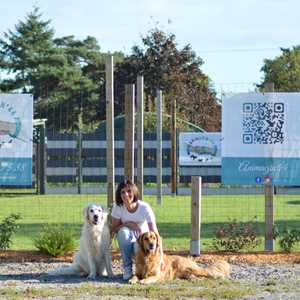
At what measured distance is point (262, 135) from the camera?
13273mm

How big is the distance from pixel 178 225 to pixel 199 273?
806cm

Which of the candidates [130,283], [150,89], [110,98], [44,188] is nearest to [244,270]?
[130,283]

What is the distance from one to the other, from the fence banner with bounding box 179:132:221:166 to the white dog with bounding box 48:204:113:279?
73.3ft

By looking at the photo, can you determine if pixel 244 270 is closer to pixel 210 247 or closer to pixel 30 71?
pixel 210 247

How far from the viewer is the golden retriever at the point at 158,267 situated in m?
10.2

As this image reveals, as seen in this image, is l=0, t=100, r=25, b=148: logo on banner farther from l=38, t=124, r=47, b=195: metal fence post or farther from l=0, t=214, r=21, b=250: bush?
l=38, t=124, r=47, b=195: metal fence post

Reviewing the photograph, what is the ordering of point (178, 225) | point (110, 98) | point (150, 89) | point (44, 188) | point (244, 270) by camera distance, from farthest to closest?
point (150, 89)
point (44, 188)
point (178, 225)
point (110, 98)
point (244, 270)

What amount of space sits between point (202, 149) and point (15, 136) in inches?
812

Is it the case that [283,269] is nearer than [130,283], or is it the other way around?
[130,283]

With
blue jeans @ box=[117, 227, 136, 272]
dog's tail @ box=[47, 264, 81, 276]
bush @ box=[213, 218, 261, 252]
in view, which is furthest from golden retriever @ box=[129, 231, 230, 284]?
bush @ box=[213, 218, 261, 252]

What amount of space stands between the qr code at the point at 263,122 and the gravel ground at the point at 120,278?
219cm

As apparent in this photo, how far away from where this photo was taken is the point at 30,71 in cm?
5428

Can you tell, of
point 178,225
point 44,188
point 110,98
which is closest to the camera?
point 110,98

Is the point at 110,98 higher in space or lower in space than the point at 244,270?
higher
